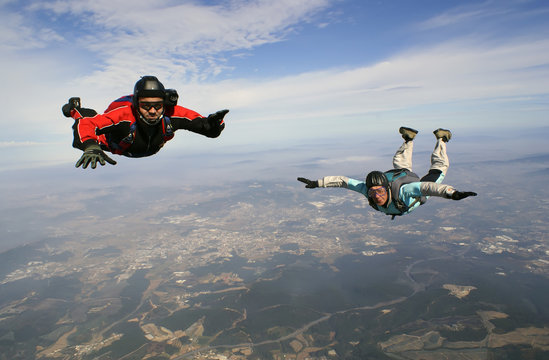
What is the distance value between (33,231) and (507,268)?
28466 centimetres

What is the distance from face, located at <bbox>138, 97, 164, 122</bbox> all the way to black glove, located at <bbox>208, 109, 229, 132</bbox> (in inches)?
35.9

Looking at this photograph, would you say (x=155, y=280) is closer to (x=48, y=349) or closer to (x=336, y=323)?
(x=48, y=349)

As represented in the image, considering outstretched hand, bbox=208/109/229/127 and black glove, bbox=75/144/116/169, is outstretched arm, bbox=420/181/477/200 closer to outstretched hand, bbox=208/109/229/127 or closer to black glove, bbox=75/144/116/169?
outstretched hand, bbox=208/109/229/127

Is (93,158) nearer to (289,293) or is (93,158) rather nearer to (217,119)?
(217,119)

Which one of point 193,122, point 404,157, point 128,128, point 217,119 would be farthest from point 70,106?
point 404,157

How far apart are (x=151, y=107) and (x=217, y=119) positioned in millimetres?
1147

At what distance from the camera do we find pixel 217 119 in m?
5.01

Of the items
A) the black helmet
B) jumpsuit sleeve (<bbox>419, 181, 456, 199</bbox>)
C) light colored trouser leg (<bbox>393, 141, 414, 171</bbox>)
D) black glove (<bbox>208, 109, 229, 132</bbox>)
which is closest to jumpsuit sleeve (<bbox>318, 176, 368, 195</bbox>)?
the black helmet

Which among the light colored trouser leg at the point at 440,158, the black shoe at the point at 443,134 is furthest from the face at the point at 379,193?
the black shoe at the point at 443,134

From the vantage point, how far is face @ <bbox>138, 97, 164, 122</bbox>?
4.25 m

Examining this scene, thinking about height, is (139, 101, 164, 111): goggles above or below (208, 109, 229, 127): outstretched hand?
above

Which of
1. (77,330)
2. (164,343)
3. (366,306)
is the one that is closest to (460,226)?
(366,306)

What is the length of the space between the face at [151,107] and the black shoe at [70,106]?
5.32ft

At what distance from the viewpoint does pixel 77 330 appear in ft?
285
